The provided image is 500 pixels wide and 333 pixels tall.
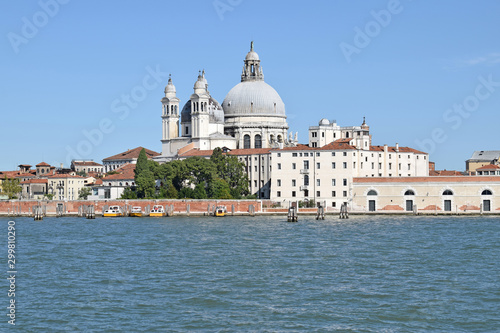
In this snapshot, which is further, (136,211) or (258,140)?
(258,140)

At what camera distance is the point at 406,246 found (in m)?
35.7

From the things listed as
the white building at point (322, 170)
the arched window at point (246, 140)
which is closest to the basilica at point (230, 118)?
the arched window at point (246, 140)

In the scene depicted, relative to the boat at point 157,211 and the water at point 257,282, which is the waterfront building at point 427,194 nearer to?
the boat at point 157,211

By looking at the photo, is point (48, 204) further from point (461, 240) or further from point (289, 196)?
point (461, 240)

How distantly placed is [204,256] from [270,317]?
39.1 feet

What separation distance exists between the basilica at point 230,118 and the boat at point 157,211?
18.5m

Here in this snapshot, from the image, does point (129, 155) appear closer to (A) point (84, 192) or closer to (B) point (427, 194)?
(A) point (84, 192)

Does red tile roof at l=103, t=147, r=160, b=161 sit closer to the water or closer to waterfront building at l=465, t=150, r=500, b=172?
waterfront building at l=465, t=150, r=500, b=172

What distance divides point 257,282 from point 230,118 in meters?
61.9

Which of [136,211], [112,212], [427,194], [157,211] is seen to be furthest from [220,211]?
[427,194]

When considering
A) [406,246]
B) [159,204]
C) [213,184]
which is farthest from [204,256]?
[213,184]

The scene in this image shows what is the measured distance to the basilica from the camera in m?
81.1

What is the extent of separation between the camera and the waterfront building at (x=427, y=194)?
205ft

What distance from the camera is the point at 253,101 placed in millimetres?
85312
